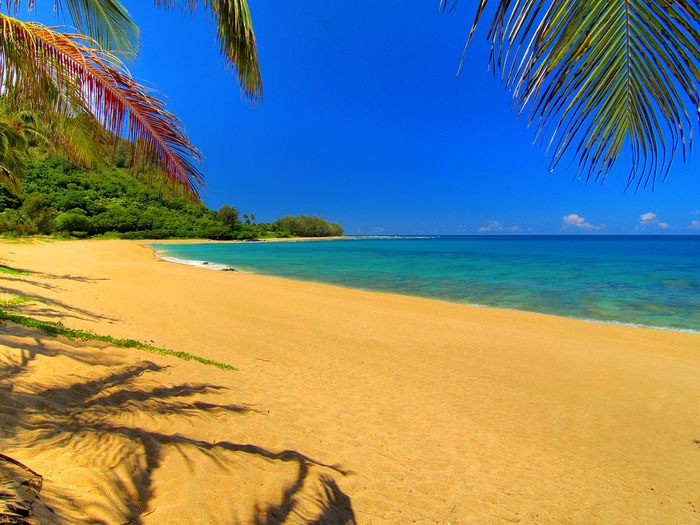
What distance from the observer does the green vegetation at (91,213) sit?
133ft

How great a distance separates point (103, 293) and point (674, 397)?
51.1 feet

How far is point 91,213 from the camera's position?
67.2 m

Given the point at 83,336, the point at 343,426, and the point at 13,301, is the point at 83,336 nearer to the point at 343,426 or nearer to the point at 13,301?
the point at 13,301

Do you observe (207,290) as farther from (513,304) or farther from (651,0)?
(651,0)

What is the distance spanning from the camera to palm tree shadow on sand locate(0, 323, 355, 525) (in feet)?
6.87

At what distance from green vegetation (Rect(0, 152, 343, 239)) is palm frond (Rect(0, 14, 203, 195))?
22.3 metres

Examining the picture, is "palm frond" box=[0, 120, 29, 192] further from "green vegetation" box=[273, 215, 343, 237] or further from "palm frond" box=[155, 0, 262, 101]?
"green vegetation" box=[273, 215, 343, 237]

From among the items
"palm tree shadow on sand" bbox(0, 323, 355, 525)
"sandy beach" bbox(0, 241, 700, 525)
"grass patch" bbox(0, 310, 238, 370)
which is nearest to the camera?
"palm tree shadow on sand" bbox(0, 323, 355, 525)

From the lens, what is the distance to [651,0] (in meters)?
1.44

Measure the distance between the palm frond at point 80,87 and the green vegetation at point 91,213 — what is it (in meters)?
22.3

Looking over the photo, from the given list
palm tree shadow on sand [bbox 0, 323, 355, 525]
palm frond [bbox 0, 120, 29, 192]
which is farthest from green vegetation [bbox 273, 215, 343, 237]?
palm tree shadow on sand [bbox 0, 323, 355, 525]

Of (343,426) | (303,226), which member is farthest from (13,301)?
(303,226)

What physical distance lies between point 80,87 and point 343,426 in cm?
457

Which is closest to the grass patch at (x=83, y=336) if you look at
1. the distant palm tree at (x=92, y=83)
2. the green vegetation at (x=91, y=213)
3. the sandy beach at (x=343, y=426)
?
the sandy beach at (x=343, y=426)
